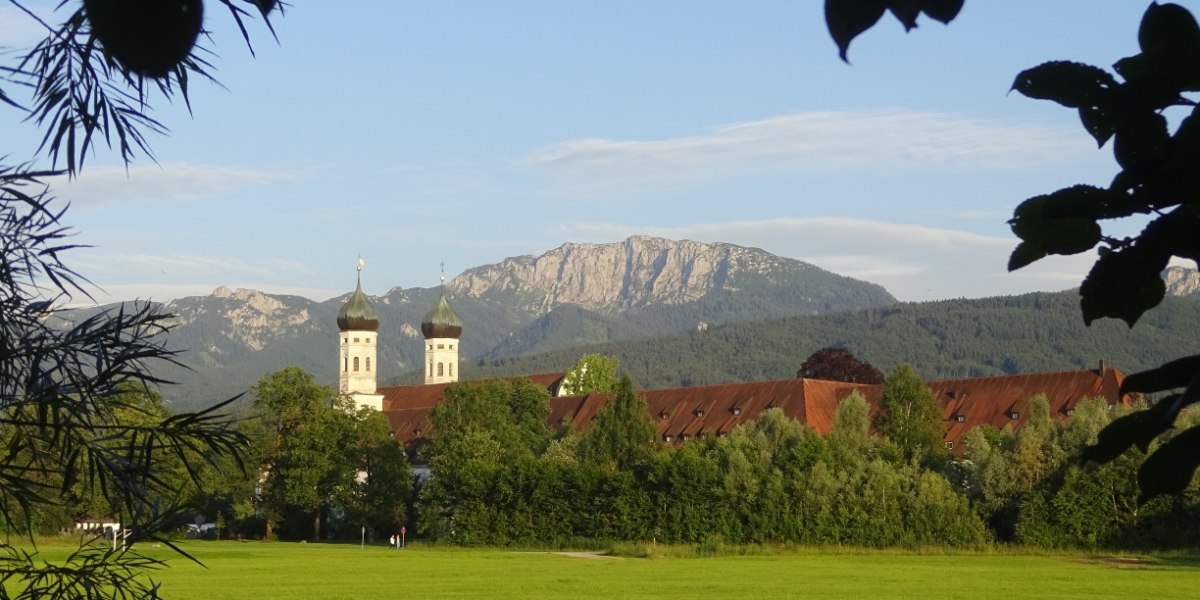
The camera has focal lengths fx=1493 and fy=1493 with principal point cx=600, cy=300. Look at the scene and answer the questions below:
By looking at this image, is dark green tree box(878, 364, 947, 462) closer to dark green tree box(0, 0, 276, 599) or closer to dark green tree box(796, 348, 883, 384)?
dark green tree box(796, 348, 883, 384)

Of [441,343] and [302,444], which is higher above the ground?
[441,343]

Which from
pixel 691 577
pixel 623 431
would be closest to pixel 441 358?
pixel 623 431

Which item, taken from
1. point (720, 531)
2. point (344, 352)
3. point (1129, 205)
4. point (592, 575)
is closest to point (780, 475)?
point (720, 531)

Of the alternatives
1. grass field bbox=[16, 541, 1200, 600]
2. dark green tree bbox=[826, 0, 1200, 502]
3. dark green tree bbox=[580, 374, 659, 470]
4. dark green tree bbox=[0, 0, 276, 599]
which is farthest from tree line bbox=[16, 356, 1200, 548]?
dark green tree bbox=[826, 0, 1200, 502]

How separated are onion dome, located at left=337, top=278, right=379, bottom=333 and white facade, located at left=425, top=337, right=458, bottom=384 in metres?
8.79

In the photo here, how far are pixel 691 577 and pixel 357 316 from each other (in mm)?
81360

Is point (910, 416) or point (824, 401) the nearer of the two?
point (910, 416)

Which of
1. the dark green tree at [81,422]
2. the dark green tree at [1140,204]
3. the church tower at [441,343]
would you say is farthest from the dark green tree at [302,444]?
the dark green tree at [1140,204]

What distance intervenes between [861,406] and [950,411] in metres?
21.2

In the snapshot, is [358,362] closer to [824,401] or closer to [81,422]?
[824,401]

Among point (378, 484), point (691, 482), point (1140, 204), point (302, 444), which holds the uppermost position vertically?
point (302, 444)

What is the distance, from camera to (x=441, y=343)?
130 m

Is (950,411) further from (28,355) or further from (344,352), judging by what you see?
(28,355)

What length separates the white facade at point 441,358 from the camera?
422ft
